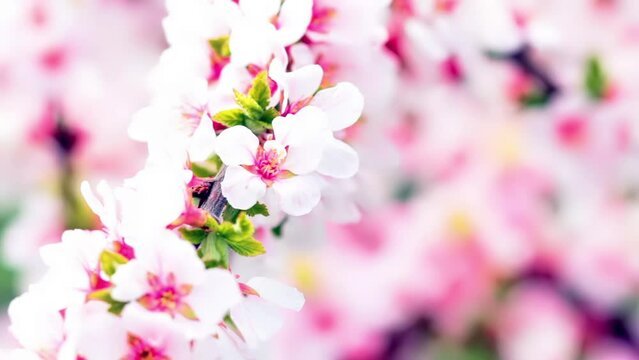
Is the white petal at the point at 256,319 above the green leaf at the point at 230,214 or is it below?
below

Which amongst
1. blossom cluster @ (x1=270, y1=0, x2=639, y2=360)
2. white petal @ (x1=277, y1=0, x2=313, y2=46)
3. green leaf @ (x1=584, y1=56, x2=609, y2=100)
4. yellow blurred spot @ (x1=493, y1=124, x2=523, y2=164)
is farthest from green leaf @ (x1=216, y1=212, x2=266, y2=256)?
yellow blurred spot @ (x1=493, y1=124, x2=523, y2=164)

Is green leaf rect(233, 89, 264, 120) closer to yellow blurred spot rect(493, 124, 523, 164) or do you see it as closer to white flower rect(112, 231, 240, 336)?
white flower rect(112, 231, 240, 336)

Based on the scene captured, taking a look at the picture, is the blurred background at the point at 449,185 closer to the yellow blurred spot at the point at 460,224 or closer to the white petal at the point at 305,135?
the yellow blurred spot at the point at 460,224

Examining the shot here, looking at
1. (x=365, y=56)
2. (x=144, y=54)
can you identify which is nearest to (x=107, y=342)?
(x=365, y=56)

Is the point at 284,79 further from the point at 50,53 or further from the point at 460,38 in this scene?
the point at 50,53

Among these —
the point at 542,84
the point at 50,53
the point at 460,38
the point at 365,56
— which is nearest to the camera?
the point at 365,56

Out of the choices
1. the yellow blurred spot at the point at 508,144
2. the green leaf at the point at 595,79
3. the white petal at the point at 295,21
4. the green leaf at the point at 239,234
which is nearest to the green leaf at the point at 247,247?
the green leaf at the point at 239,234
